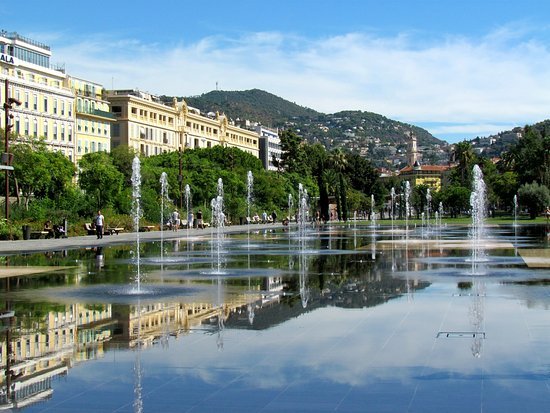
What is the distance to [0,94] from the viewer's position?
7612cm

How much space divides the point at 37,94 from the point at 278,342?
7552 cm

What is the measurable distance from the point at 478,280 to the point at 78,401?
12734 millimetres

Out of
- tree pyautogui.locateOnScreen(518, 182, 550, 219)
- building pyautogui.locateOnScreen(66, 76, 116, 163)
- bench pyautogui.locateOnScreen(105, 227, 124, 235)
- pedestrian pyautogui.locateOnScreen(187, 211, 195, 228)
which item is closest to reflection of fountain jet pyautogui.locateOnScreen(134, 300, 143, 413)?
bench pyautogui.locateOnScreen(105, 227, 124, 235)

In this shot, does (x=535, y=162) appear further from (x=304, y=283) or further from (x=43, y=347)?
(x=43, y=347)

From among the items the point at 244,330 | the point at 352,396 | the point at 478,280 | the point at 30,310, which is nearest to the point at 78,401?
the point at 352,396

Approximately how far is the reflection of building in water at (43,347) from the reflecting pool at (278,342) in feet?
0.08

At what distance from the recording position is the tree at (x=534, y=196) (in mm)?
97625

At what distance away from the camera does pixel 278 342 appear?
10.4 metres

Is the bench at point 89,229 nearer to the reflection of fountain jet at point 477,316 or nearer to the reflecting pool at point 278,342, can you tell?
the reflecting pool at point 278,342

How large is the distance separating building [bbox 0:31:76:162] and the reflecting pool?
6095cm

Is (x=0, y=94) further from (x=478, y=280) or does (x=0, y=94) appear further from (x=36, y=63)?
(x=478, y=280)

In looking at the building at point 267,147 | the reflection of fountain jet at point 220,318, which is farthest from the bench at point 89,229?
the building at point 267,147

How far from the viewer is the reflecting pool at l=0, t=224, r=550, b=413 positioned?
25.0ft

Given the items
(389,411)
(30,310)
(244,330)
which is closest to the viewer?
(389,411)
